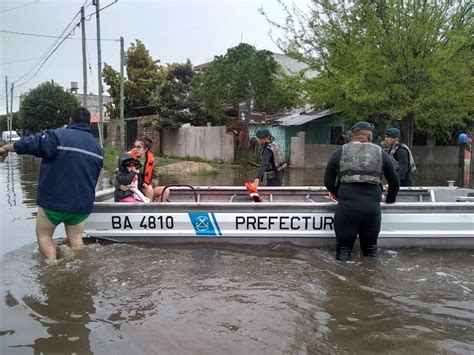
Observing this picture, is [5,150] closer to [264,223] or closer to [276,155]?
[264,223]

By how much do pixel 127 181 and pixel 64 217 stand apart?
4.24 feet

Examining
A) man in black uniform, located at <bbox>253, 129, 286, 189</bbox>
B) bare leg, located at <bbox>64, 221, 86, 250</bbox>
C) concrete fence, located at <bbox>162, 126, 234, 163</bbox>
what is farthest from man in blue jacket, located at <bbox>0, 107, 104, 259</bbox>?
concrete fence, located at <bbox>162, 126, 234, 163</bbox>

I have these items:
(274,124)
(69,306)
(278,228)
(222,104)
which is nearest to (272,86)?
(274,124)

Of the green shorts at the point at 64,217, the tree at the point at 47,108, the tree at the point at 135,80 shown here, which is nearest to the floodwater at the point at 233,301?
the green shorts at the point at 64,217

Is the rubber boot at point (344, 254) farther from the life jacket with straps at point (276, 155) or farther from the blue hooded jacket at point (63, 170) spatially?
the blue hooded jacket at point (63, 170)

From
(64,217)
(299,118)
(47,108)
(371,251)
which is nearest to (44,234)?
(64,217)

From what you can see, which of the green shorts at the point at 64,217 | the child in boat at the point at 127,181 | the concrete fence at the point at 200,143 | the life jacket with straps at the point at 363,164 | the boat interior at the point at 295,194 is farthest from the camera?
the concrete fence at the point at 200,143

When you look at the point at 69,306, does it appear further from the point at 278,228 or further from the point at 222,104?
the point at 222,104

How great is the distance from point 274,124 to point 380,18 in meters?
9.41

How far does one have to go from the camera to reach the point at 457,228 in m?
5.91

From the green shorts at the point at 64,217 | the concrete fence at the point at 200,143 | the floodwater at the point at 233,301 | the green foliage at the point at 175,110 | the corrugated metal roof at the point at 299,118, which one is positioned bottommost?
the floodwater at the point at 233,301

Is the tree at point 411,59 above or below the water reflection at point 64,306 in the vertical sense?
above

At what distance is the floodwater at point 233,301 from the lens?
3.43 m

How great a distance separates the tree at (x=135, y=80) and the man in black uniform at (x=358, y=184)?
94.9 feet
